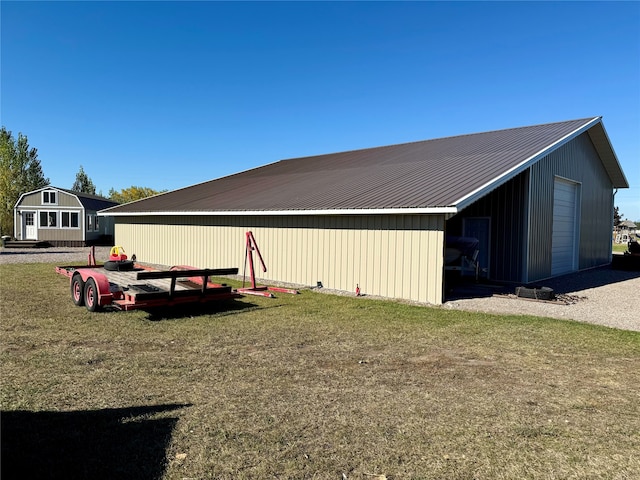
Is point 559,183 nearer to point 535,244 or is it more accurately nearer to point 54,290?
point 535,244

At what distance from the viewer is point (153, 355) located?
5.69m

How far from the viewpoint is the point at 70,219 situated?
32.9 metres

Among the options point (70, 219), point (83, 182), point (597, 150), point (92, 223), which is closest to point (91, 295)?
point (597, 150)

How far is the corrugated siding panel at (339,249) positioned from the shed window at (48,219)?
2077 cm

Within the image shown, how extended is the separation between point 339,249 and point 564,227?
10.3 m

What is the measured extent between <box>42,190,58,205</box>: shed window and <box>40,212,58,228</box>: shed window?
82 cm

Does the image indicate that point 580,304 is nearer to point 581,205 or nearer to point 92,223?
point 581,205

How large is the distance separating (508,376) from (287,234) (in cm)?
905

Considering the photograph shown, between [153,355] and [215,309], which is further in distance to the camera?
[215,309]

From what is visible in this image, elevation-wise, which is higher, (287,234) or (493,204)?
(493,204)

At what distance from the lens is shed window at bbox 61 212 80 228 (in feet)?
108

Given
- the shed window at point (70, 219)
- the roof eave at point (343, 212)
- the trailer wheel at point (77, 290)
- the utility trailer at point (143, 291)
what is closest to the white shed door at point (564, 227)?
the roof eave at point (343, 212)

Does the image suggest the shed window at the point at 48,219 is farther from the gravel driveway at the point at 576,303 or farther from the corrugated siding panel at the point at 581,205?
the corrugated siding panel at the point at 581,205

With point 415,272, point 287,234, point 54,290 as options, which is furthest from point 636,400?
point 54,290
